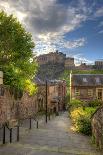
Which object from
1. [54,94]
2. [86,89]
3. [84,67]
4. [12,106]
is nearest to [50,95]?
[54,94]

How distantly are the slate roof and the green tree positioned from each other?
26.6m

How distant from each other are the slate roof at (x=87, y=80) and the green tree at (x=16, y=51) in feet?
87.2

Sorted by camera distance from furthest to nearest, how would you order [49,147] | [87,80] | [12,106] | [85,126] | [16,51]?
[87,80]
[16,51]
[12,106]
[85,126]
[49,147]

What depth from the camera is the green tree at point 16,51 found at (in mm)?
31794

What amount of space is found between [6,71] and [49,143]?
14629 millimetres

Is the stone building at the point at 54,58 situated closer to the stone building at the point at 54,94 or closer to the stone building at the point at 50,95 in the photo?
the stone building at the point at 50,95

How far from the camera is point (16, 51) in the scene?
33250 mm

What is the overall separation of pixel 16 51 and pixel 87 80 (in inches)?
1224

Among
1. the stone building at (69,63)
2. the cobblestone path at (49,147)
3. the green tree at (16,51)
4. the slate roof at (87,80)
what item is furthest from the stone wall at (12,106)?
the stone building at (69,63)

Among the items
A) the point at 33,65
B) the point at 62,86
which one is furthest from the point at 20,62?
the point at 62,86

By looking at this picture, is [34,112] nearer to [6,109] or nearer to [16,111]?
[16,111]

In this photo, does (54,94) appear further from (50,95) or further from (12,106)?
(12,106)

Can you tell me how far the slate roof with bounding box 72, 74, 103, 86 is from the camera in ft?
197

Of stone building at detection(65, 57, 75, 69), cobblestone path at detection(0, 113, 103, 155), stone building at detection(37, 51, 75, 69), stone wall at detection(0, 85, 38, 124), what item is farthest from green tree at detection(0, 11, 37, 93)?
stone building at detection(37, 51, 75, 69)
